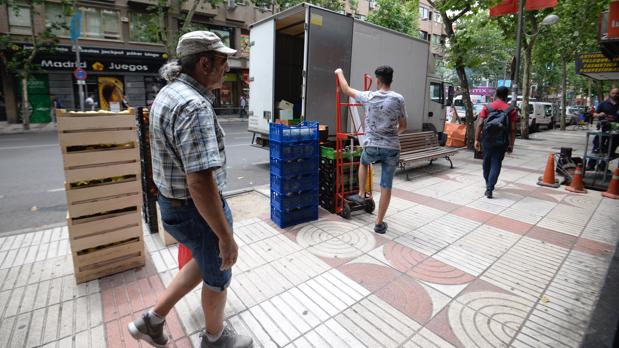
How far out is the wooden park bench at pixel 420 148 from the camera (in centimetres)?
801

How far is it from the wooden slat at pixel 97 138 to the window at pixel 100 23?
2205cm

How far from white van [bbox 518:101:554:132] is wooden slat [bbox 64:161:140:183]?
23.3m

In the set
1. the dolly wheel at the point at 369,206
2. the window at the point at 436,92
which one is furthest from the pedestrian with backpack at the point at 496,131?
the window at the point at 436,92

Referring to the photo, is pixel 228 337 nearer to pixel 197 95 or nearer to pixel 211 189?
pixel 211 189

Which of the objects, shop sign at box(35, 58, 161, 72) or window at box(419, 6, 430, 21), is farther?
window at box(419, 6, 430, 21)

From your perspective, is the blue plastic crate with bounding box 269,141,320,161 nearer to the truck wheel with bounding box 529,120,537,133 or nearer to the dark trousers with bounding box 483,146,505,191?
the dark trousers with bounding box 483,146,505,191

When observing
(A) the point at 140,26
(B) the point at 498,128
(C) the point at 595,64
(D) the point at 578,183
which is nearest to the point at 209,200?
(B) the point at 498,128

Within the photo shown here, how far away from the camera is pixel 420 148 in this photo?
8836mm

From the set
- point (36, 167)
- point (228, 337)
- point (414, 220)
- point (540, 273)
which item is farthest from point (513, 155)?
point (36, 167)

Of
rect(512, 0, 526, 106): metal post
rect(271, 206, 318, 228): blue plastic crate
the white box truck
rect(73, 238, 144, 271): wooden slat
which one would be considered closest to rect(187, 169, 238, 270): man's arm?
rect(73, 238, 144, 271): wooden slat

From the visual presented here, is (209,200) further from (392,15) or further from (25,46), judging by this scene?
(392,15)

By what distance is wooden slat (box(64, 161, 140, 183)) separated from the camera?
2988 millimetres

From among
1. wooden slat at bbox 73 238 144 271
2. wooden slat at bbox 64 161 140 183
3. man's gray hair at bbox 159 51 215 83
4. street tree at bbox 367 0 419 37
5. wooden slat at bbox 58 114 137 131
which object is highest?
street tree at bbox 367 0 419 37

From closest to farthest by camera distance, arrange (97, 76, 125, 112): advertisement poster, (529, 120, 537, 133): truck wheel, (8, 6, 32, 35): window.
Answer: (8, 6, 32, 35): window
(97, 76, 125, 112): advertisement poster
(529, 120, 537, 133): truck wheel
